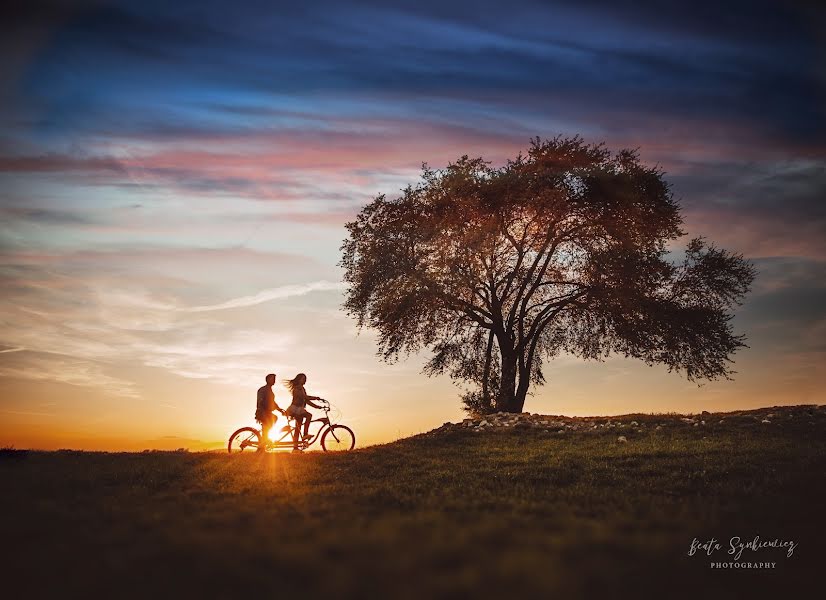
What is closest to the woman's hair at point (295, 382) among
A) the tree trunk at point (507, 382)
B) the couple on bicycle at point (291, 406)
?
the couple on bicycle at point (291, 406)

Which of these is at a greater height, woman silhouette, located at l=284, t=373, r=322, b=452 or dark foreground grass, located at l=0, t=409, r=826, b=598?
woman silhouette, located at l=284, t=373, r=322, b=452

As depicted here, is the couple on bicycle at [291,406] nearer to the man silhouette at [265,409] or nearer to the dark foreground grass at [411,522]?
the man silhouette at [265,409]

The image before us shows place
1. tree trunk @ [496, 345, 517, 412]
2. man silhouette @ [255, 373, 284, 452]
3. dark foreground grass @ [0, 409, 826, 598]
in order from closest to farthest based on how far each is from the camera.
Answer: dark foreground grass @ [0, 409, 826, 598], man silhouette @ [255, 373, 284, 452], tree trunk @ [496, 345, 517, 412]

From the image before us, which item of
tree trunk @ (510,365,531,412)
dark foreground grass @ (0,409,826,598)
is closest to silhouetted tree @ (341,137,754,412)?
tree trunk @ (510,365,531,412)

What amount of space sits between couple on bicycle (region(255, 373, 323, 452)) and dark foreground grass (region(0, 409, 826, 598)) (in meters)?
1.08

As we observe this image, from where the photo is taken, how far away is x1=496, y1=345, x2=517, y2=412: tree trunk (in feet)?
111

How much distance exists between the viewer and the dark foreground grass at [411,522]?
23.8 ft

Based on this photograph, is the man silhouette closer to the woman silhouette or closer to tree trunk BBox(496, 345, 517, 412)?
the woman silhouette

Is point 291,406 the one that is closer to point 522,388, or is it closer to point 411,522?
point 411,522

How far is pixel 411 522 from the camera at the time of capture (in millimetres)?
10039

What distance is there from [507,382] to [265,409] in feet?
51.7

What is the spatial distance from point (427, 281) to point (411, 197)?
17.0 feet

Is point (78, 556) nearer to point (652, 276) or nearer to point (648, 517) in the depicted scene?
point (648, 517)

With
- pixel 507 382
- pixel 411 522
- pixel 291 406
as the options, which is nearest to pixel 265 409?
pixel 291 406
